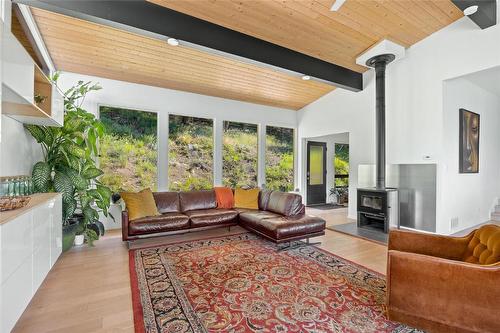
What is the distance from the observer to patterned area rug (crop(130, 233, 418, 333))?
1817 mm

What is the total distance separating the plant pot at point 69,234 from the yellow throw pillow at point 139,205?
715mm

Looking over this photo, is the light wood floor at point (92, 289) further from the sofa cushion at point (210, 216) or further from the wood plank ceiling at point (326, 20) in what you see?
the wood plank ceiling at point (326, 20)

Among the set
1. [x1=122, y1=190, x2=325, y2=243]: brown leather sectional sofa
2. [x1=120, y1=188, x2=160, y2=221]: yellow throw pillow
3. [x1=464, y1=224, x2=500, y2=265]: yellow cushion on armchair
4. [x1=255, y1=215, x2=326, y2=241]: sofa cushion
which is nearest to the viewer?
[x1=464, y1=224, x2=500, y2=265]: yellow cushion on armchair

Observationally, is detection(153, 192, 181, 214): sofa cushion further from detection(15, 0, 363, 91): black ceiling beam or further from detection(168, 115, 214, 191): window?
detection(15, 0, 363, 91): black ceiling beam

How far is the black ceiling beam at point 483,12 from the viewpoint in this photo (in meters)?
3.13

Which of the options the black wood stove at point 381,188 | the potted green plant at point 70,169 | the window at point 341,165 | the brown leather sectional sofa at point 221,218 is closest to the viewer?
the potted green plant at point 70,169

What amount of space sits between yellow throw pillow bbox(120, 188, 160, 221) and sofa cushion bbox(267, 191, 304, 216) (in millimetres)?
2009

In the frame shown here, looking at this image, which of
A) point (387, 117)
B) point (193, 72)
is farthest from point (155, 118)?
point (387, 117)

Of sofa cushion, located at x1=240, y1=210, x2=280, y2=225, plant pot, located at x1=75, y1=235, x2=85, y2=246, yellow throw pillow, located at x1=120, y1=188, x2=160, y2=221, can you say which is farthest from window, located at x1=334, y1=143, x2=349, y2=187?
plant pot, located at x1=75, y1=235, x2=85, y2=246

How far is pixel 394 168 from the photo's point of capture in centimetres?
483

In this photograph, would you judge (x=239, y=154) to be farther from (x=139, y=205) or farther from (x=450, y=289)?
(x=450, y=289)

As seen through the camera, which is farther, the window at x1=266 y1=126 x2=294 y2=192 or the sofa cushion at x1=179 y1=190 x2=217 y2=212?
the window at x1=266 y1=126 x2=294 y2=192

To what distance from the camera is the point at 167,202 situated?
423cm

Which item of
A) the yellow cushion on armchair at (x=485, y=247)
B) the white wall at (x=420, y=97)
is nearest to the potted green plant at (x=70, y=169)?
the yellow cushion on armchair at (x=485, y=247)
